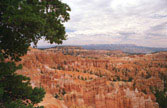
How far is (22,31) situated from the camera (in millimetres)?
4859

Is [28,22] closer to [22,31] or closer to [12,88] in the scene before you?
[22,31]

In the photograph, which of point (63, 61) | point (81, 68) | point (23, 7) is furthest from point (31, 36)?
point (63, 61)

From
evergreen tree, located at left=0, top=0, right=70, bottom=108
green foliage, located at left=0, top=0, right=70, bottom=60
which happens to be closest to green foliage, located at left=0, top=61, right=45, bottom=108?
evergreen tree, located at left=0, top=0, right=70, bottom=108

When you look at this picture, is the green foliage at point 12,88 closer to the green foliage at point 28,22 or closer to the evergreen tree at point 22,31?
the evergreen tree at point 22,31

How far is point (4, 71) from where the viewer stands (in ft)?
17.2

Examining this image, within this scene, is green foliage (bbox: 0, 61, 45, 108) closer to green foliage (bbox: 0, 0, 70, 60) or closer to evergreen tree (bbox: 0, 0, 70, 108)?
evergreen tree (bbox: 0, 0, 70, 108)

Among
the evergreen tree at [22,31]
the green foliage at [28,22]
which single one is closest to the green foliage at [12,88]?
the evergreen tree at [22,31]

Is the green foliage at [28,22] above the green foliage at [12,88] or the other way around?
above

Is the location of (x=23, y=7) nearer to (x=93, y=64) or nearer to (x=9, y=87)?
(x=9, y=87)

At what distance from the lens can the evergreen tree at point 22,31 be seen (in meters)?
4.18

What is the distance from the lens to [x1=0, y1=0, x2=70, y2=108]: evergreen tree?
13.7ft

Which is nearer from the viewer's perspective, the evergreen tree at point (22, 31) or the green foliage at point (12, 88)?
the evergreen tree at point (22, 31)

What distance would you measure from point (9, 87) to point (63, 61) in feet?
256

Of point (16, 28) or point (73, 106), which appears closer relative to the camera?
point (16, 28)
